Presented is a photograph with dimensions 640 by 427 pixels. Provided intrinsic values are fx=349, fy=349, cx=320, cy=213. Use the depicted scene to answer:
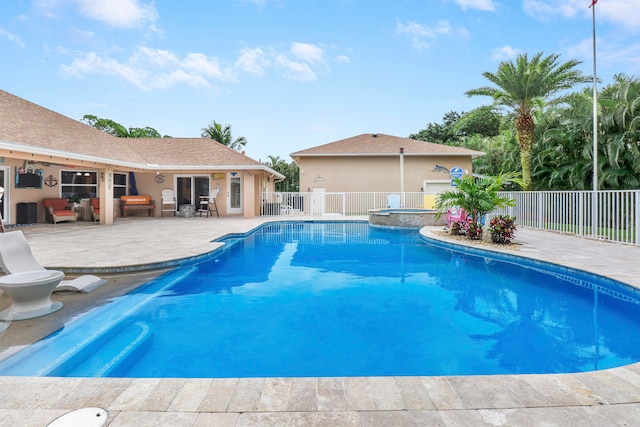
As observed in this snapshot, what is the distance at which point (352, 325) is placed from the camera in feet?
14.1

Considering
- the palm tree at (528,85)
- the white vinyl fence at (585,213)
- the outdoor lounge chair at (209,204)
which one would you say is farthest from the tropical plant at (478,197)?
the outdoor lounge chair at (209,204)

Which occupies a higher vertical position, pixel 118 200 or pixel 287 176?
pixel 287 176

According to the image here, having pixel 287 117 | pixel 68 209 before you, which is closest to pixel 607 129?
pixel 287 117

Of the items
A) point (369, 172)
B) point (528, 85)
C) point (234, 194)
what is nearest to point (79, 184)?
point (234, 194)

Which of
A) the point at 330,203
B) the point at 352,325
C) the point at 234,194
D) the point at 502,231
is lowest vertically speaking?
the point at 352,325

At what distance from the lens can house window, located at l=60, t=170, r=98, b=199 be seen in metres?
14.9

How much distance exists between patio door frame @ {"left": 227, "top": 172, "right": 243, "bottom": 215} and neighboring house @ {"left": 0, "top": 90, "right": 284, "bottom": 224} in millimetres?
50

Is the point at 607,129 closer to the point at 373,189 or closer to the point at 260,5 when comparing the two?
the point at 373,189

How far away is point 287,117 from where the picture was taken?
91.9 feet

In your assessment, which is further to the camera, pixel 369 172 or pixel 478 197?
pixel 369 172

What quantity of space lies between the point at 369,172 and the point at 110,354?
1861cm

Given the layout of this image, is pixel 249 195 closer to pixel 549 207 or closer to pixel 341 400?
pixel 549 207

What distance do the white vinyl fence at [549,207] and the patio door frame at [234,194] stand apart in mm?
1393

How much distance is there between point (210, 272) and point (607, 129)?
16976 mm
